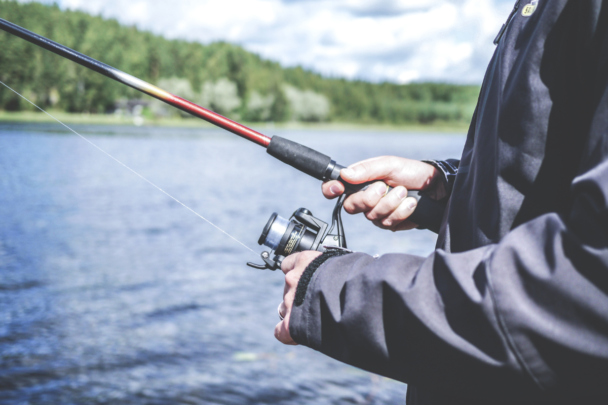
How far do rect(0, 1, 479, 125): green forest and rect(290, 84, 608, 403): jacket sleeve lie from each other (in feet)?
83.6

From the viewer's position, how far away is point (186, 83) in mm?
69188

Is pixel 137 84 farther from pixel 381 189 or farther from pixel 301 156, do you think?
pixel 381 189

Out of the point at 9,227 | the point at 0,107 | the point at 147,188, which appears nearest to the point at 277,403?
the point at 9,227

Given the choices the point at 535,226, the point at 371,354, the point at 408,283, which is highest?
the point at 535,226

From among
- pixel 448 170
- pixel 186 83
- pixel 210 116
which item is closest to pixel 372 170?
pixel 448 170

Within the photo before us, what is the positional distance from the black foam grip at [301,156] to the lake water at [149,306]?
233cm

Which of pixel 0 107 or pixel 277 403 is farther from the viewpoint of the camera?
pixel 0 107

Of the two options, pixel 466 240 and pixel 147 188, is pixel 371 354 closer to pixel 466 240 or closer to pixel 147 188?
pixel 466 240

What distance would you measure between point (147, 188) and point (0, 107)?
103 feet

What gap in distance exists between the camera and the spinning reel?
70.7 inches

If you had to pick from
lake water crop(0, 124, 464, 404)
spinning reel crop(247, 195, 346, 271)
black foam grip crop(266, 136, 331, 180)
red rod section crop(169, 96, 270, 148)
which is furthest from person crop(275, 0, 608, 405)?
lake water crop(0, 124, 464, 404)

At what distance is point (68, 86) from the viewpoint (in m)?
49.5

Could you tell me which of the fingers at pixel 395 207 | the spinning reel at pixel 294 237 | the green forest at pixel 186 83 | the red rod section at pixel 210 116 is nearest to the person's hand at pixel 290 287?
the spinning reel at pixel 294 237

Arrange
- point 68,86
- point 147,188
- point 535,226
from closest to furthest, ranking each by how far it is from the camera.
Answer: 1. point 535,226
2. point 147,188
3. point 68,86
